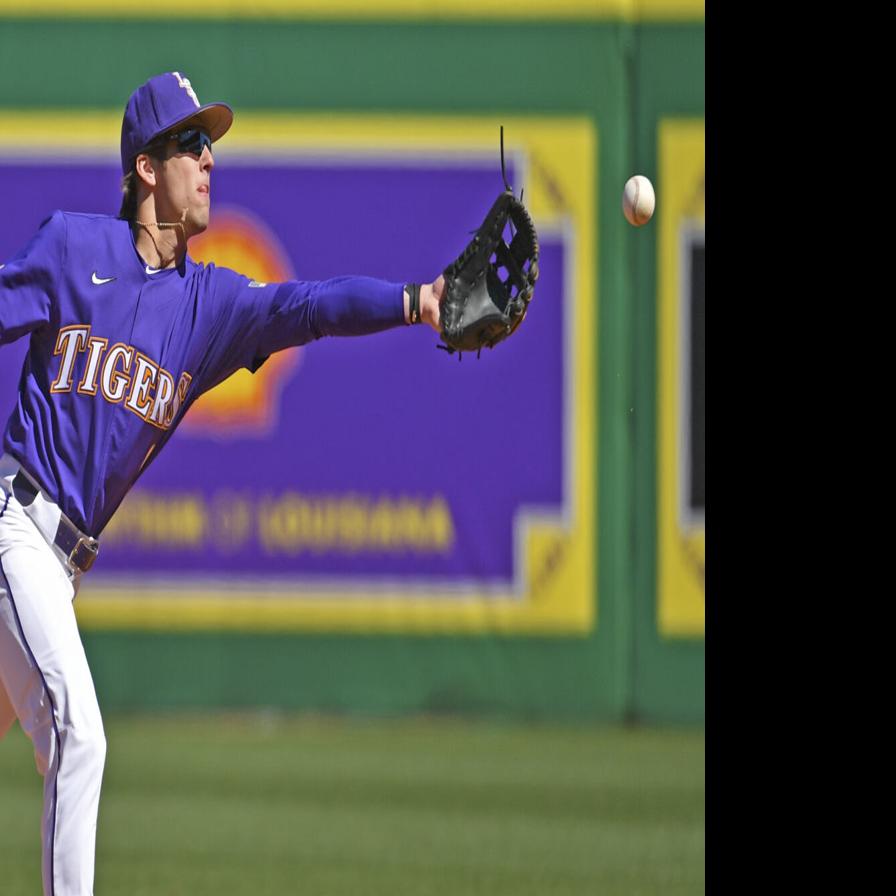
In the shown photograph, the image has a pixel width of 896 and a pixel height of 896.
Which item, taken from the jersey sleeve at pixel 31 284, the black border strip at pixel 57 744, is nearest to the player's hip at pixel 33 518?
the black border strip at pixel 57 744

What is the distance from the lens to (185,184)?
4.66m

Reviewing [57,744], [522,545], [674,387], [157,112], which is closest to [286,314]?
[157,112]

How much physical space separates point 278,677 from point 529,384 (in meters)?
2.01

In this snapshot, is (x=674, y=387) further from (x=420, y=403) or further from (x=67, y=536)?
(x=67, y=536)

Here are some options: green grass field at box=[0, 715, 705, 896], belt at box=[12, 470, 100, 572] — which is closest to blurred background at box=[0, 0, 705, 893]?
green grass field at box=[0, 715, 705, 896]

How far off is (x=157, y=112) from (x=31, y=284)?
58cm

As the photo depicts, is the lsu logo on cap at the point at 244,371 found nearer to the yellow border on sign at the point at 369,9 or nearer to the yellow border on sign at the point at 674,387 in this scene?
A: the yellow border on sign at the point at 369,9

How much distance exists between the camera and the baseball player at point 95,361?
4.18 metres

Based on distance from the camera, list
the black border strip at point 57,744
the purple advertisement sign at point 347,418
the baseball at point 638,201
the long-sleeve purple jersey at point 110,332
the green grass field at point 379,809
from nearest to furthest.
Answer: the black border strip at point 57,744 < the long-sleeve purple jersey at point 110,332 < the baseball at point 638,201 < the green grass field at point 379,809 < the purple advertisement sign at point 347,418

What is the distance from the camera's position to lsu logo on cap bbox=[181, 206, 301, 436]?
31.2 feet

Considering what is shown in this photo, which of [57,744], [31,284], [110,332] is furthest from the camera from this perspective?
[110,332]

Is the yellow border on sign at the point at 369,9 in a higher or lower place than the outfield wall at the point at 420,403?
higher

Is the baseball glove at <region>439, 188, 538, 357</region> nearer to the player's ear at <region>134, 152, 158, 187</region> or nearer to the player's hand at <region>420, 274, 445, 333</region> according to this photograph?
the player's hand at <region>420, 274, 445, 333</region>
